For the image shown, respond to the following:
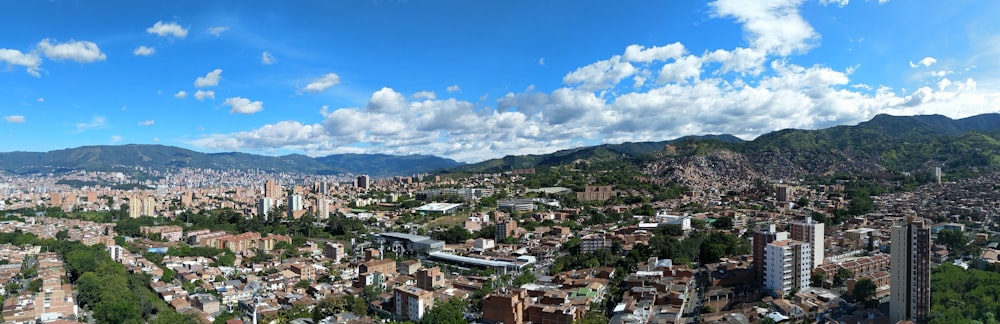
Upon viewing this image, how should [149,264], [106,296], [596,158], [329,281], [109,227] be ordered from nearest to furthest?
[106,296], [329,281], [149,264], [109,227], [596,158]

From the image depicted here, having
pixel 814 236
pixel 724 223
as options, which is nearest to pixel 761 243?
pixel 814 236

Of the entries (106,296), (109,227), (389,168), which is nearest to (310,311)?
(106,296)

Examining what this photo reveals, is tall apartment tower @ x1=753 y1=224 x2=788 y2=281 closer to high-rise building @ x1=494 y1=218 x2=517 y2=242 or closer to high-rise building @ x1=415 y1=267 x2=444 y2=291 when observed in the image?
high-rise building @ x1=415 y1=267 x2=444 y2=291

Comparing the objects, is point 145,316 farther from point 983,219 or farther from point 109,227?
point 983,219

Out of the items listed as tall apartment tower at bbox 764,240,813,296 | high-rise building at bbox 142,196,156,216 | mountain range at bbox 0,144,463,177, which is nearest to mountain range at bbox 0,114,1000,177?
mountain range at bbox 0,144,463,177

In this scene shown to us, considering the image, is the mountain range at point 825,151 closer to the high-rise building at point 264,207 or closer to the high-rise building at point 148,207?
the high-rise building at point 264,207
